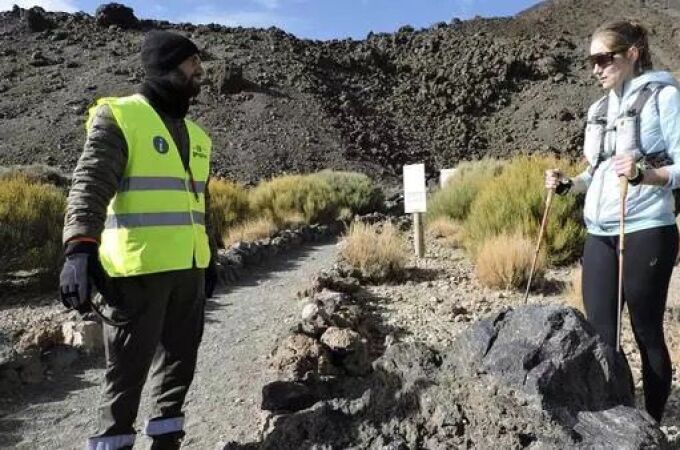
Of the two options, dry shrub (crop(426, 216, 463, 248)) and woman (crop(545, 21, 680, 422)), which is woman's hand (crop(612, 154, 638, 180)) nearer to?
woman (crop(545, 21, 680, 422))

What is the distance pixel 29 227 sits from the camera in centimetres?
801

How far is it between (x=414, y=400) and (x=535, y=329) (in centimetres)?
59

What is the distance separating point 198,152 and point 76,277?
0.85 metres

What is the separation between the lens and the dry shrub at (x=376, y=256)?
7329 millimetres

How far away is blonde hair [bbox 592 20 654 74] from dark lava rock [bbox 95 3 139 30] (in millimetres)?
46589

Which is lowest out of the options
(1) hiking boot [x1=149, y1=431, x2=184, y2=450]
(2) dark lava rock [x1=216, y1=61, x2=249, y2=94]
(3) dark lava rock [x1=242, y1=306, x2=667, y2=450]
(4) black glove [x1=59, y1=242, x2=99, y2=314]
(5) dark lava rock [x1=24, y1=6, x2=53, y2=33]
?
(1) hiking boot [x1=149, y1=431, x2=184, y2=450]

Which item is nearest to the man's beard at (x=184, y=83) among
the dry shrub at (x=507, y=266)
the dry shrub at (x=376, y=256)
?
the dry shrub at (x=507, y=266)

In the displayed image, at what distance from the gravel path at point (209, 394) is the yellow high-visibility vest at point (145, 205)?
1.15m

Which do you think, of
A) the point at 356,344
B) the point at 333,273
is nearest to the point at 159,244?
the point at 356,344

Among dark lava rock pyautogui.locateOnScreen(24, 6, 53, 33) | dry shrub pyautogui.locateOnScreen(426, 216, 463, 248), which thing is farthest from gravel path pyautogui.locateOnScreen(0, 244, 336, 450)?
dark lava rock pyautogui.locateOnScreen(24, 6, 53, 33)

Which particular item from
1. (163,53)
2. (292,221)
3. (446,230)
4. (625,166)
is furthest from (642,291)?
(292,221)

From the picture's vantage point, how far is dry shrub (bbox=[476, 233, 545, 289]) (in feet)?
21.4

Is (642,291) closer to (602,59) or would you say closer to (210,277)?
(602,59)

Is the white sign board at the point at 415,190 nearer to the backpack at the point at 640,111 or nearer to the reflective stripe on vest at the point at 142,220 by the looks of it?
the backpack at the point at 640,111
